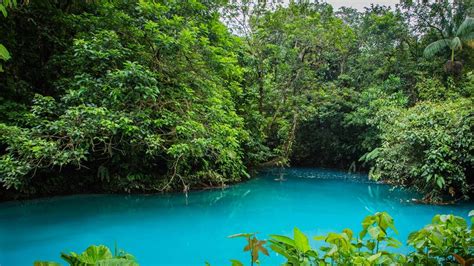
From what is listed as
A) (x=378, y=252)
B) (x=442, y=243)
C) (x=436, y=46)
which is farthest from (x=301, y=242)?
(x=436, y=46)

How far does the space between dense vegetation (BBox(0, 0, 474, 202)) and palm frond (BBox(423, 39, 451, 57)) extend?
0.13ft

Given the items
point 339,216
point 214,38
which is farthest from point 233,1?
point 339,216

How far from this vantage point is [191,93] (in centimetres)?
728

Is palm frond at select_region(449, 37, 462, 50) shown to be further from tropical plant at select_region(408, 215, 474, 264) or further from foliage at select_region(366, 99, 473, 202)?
tropical plant at select_region(408, 215, 474, 264)

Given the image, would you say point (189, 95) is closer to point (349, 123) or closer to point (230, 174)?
point (230, 174)

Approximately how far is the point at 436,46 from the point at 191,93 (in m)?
8.58

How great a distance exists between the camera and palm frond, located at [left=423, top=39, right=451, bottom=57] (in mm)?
11320

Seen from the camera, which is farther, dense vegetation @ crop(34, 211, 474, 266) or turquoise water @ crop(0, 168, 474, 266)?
turquoise water @ crop(0, 168, 474, 266)

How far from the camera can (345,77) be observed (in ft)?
42.7

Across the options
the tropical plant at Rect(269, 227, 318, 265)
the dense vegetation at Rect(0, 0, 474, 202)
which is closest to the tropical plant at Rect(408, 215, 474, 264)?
the tropical plant at Rect(269, 227, 318, 265)

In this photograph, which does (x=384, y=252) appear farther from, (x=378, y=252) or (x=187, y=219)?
(x=187, y=219)

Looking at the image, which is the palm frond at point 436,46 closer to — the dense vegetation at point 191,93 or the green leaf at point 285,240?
the dense vegetation at point 191,93

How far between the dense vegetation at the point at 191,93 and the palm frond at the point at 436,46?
0.04 m

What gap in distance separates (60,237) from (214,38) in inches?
249
